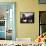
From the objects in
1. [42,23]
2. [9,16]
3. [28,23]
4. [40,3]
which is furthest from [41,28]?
[9,16]

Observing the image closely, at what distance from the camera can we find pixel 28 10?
17.3ft

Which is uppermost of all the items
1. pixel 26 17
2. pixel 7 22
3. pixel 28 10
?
pixel 28 10

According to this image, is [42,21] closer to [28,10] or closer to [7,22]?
[28,10]

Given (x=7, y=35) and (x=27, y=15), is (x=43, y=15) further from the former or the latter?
(x=7, y=35)

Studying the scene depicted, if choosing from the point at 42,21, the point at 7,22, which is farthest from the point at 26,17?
the point at 7,22

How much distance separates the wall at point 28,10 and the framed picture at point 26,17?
0.11 m

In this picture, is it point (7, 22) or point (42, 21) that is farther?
point (7, 22)

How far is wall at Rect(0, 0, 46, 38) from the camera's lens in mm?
5203

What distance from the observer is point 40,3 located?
5160 millimetres

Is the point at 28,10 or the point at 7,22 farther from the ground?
the point at 28,10

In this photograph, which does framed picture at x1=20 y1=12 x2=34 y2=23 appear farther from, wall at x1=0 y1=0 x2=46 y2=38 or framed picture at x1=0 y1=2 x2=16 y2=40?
framed picture at x1=0 y1=2 x2=16 y2=40

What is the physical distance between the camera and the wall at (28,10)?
5203 millimetres

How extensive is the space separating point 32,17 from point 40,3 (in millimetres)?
591

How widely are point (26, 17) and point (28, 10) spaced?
0.27 meters
